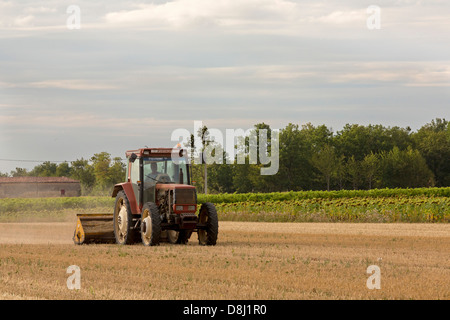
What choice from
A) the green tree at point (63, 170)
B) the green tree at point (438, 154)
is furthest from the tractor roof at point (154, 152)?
the green tree at point (63, 170)

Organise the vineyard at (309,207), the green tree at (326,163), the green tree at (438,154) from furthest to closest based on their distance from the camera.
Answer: the green tree at (438,154)
the green tree at (326,163)
the vineyard at (309,207)

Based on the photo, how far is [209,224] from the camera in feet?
61.7

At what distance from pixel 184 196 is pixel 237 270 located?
5.36 meters

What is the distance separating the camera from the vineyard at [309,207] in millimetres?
31078

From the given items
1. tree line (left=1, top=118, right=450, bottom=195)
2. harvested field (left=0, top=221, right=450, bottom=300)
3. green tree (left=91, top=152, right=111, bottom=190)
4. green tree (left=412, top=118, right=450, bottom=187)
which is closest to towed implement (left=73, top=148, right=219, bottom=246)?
harvested field (left=0, top=221, right=450, bottom=300)

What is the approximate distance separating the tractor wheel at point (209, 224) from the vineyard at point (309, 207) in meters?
14.1

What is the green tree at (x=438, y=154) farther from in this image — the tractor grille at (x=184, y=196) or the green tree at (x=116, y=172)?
the tractor grille at (x=184, y=196)

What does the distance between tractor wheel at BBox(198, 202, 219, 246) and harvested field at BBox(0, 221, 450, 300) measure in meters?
0.32

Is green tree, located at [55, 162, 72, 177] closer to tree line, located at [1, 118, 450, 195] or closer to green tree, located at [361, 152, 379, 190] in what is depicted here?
tree line, located at [1, 118, 450, 195]

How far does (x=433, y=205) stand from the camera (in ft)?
101

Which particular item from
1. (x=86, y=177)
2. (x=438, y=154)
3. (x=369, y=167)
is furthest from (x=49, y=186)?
(x=438, y=154)

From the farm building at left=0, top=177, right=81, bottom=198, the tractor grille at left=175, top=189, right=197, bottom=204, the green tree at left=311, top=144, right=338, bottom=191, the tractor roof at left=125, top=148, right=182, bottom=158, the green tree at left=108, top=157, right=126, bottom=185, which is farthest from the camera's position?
the green tree at left=311, top=144, right=338, bottom=191

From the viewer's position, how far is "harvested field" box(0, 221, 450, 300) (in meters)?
10.5
